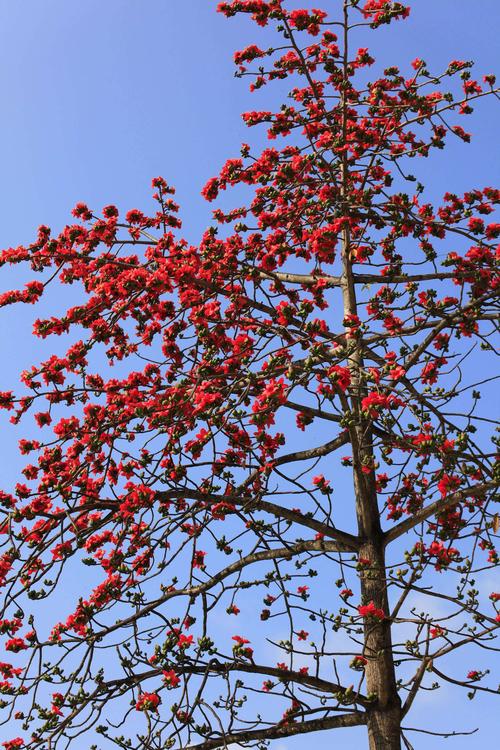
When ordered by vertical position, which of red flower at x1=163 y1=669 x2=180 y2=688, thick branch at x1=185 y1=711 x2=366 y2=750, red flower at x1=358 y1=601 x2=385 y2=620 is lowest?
thick branch at x1=185 y1=711 x2=366 y2=750

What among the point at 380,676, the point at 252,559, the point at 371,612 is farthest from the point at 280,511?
the point at 380,676

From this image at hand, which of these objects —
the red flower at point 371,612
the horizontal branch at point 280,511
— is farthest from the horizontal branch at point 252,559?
the red flower at point 371,612

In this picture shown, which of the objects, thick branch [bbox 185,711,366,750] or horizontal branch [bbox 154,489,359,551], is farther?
horizontal branch [bbox 154,489,359,551]

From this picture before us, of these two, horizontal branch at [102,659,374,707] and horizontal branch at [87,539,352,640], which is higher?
horizontal branch at [87,539,352,640]

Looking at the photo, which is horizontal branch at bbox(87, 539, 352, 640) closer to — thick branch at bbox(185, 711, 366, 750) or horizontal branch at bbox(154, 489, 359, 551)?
horizontal branch at bbox(154, 489, 359, 551)

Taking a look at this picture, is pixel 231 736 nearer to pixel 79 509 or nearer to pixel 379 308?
pixel 79 509

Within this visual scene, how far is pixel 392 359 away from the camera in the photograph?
268 inches

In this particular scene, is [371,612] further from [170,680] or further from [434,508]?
[170,680]

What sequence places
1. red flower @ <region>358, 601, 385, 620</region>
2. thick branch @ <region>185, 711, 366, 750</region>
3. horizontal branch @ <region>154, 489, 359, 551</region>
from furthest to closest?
horizontal branch @ <region>154, 489, 359, 551</region>
thick branch @ <region>185, 711, 366, 750</region>
red flower @ <region>358, 601, 385, 620</region>

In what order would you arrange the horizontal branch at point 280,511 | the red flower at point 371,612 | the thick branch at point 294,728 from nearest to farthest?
the red flower at point 371,612
the thick branch at point 294,728
the horizontal branch at point 280,511

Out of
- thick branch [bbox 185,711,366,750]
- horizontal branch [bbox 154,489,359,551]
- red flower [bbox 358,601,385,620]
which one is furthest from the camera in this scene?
horizontal branch [bbox 154,489,359,551]

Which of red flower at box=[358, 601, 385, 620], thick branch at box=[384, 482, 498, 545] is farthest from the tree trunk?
thick branch at box=[384, 482, 498, 545]

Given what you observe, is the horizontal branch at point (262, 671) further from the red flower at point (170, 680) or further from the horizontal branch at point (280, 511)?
the horizontal branch at point (280, 511)

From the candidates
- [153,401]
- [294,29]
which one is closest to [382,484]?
[153,401]
